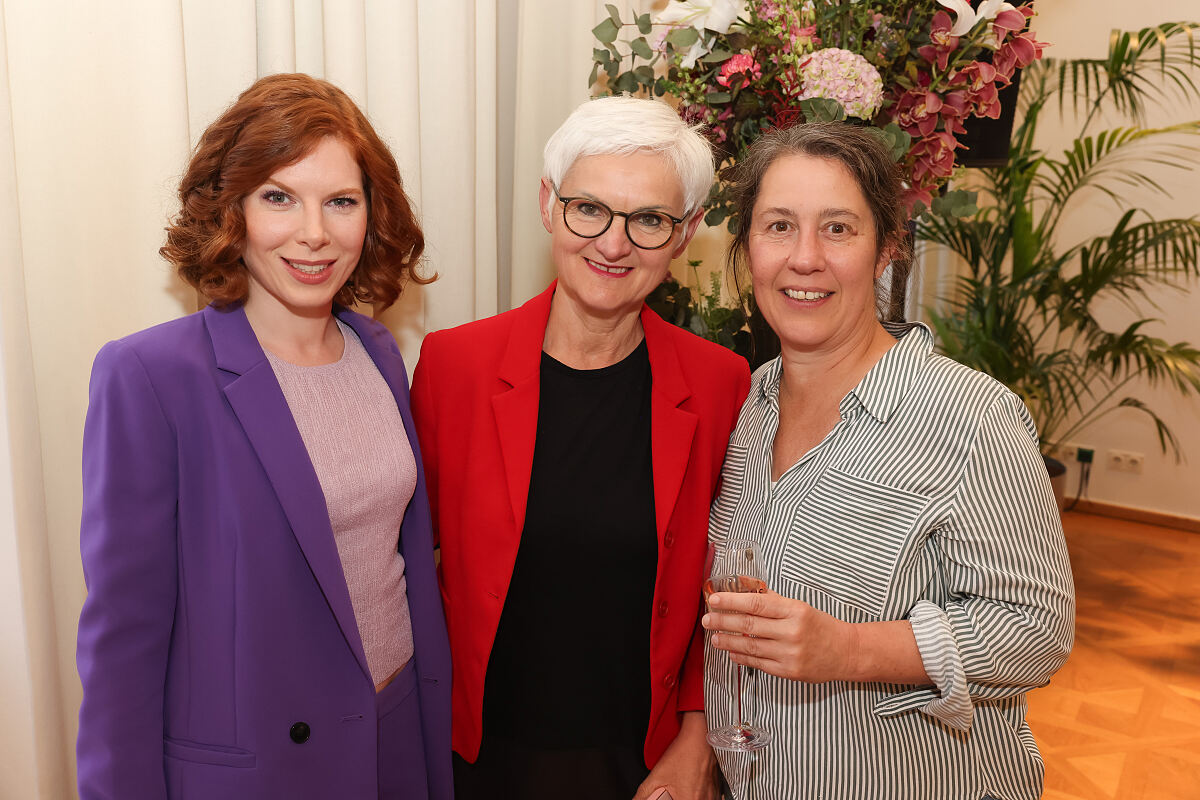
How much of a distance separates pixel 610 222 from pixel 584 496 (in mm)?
520

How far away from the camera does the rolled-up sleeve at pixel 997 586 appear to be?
49.5 inches

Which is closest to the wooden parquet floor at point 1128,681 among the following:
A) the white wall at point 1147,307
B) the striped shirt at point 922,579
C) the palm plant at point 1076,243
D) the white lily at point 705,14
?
the white wall at point 1147,307

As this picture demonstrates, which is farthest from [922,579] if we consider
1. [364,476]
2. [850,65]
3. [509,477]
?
[850,65]

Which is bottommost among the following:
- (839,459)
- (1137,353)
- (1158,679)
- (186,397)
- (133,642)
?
(1158,679)

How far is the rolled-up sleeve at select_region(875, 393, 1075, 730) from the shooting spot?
1.26m

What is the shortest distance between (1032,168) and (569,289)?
4.22 metres

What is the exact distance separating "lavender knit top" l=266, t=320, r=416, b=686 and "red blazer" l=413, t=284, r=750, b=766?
0.14 meters

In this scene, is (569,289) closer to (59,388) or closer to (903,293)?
(903,293)

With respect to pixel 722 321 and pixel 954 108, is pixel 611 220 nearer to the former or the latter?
pixel 722 321

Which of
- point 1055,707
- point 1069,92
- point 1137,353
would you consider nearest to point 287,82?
point 1055,707

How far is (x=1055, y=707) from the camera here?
4055 millimetres

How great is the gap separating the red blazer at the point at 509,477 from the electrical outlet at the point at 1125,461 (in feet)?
18.7

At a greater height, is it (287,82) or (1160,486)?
(287,82)

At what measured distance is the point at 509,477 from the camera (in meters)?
1.66
